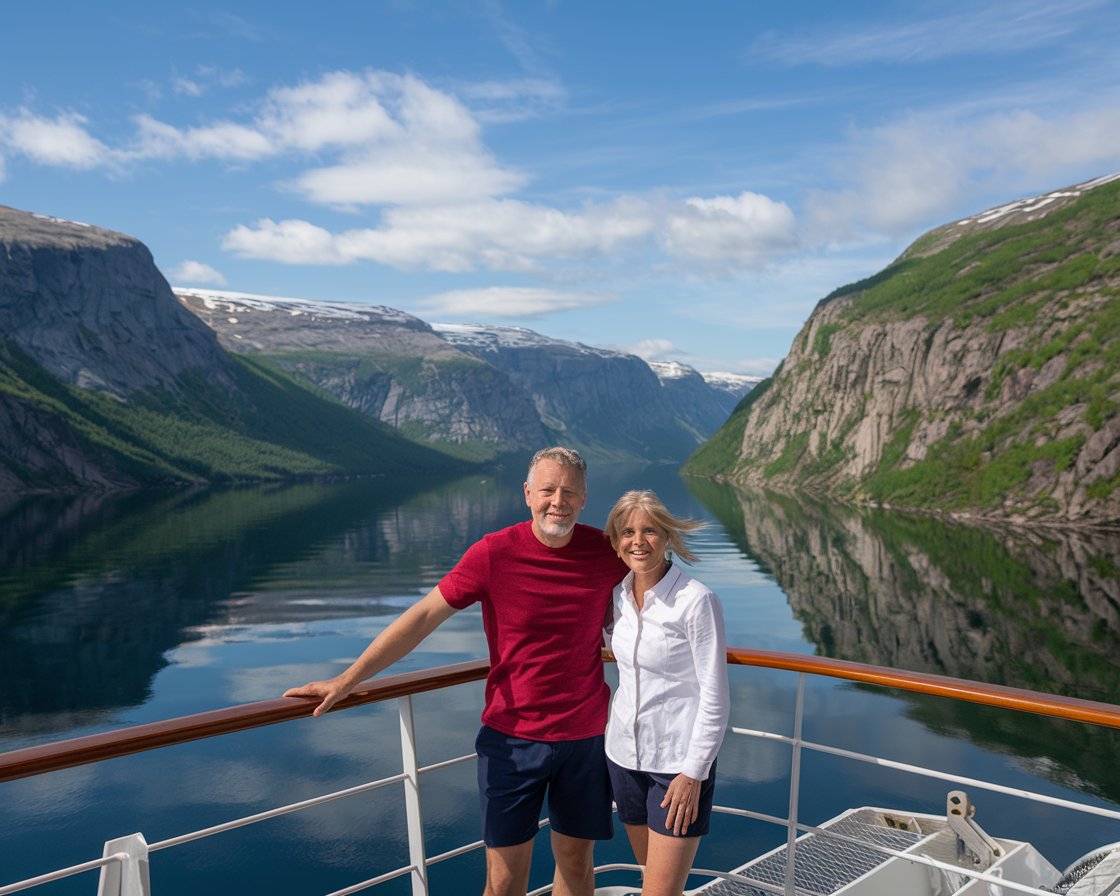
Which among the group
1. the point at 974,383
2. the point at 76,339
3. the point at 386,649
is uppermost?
the point at 76,339

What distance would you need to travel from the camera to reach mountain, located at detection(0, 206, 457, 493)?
380ft

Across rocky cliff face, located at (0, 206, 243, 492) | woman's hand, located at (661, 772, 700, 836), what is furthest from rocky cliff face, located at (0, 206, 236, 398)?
woman's hand, located at (661, 772, 700, 836)

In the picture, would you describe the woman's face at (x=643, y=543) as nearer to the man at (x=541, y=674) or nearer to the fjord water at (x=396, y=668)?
the man at (x=541, y=674)

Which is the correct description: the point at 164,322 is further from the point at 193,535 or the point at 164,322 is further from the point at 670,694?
the point at 670,694

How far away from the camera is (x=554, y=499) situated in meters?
3.67

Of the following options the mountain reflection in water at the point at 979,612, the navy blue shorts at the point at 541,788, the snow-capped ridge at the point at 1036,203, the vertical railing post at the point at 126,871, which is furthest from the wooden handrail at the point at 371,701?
the snow-capped ridge at the point at 1036,203

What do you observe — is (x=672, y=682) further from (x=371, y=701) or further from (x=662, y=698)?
(x=371, y=701)

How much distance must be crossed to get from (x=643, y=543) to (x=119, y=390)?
159 metres

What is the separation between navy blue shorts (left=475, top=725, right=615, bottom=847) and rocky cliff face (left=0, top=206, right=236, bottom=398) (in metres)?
152

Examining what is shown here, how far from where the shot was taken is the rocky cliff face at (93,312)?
14100 centimetres

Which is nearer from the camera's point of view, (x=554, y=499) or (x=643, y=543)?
(x=643, y=543)

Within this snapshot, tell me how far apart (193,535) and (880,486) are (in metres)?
59.5

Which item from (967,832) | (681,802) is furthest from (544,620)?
(967,832)

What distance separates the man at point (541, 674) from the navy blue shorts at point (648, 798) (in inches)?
5.7
